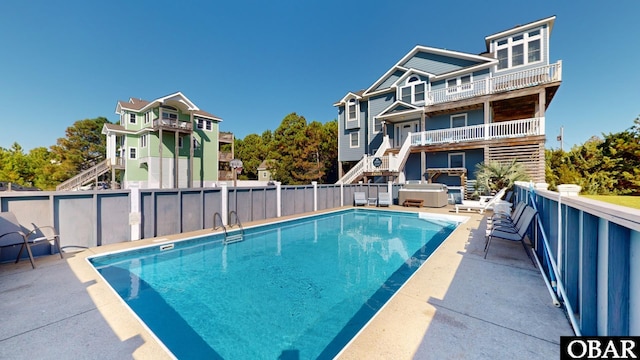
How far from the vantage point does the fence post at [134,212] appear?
23.3 feet

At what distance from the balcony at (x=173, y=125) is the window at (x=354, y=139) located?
15.0 m

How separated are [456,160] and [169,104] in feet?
81.0

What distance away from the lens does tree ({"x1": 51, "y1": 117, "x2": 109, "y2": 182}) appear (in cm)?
3347

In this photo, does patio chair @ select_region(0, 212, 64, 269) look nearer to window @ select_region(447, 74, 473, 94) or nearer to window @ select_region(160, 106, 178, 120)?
window @ select_region(160, 106, 178, 120)

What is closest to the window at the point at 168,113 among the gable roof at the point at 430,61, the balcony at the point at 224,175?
the balcony at the point at 224,175

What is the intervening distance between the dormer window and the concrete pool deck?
54.8 ft

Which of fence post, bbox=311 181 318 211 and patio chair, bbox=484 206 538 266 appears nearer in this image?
patio chair, bbox=484 206 538 266

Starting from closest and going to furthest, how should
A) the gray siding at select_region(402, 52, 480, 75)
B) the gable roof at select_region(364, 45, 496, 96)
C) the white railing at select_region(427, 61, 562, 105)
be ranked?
the white railing at select_region(427, 61, 562, 105) < the gable roof at select_region(364, 45, 496, 96) < the gray siding at select_region(402, 52, 480, 75)

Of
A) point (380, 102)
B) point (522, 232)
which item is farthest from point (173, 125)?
point (522, 232)

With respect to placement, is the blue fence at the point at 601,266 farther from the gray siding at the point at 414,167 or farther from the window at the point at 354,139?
the window at the point at 354,139

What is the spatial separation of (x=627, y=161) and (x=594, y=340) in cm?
2325

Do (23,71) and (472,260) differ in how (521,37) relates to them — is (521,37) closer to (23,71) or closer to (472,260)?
(472,260)

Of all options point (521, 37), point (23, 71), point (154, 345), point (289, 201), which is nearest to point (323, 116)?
point (521, 37)

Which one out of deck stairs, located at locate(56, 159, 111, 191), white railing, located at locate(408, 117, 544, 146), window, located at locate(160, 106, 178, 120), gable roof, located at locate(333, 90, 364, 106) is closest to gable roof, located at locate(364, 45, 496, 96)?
gable roof, located at locate(333, 90, 364, 106)
